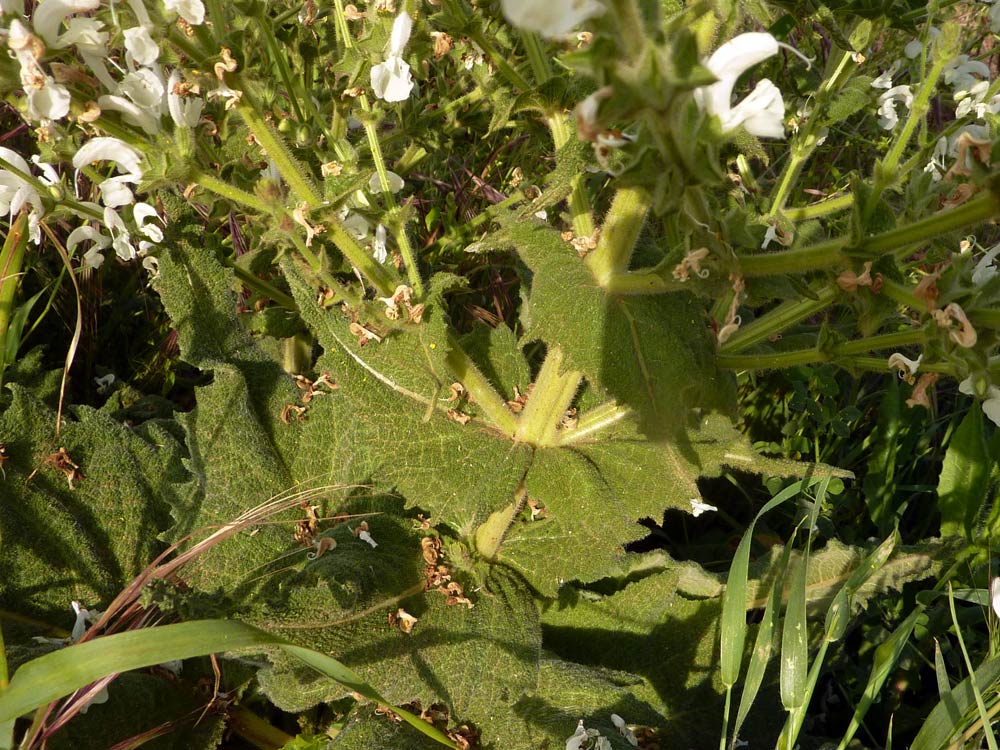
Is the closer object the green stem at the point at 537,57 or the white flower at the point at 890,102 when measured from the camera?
the green stem at the point at 537,57

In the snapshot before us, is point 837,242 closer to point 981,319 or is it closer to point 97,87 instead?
point 981,319

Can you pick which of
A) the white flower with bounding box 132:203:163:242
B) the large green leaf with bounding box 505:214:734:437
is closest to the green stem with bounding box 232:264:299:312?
the white flower with bounding box 132:203:163:242

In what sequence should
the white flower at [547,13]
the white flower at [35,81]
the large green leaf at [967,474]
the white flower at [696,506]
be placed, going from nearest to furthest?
the white flower at [547,13] < the white flower at [35,81] < the white flower at [696,506] < the large green leaf at [967,474]

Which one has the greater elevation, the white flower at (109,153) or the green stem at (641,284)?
the white flower at (109,153)

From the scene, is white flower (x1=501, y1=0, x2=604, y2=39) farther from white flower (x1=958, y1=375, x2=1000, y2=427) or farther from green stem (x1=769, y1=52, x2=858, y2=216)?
green stem (x1=769, y1=52, x2=858, y2=216)

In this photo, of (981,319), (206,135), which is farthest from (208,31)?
(981,319)

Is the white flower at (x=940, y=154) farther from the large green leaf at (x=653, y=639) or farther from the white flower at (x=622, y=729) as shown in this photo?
the white flower at (x=622, y=729)

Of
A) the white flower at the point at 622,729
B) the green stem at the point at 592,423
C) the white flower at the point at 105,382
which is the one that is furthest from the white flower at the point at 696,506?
the white flower at the point at 105,382
